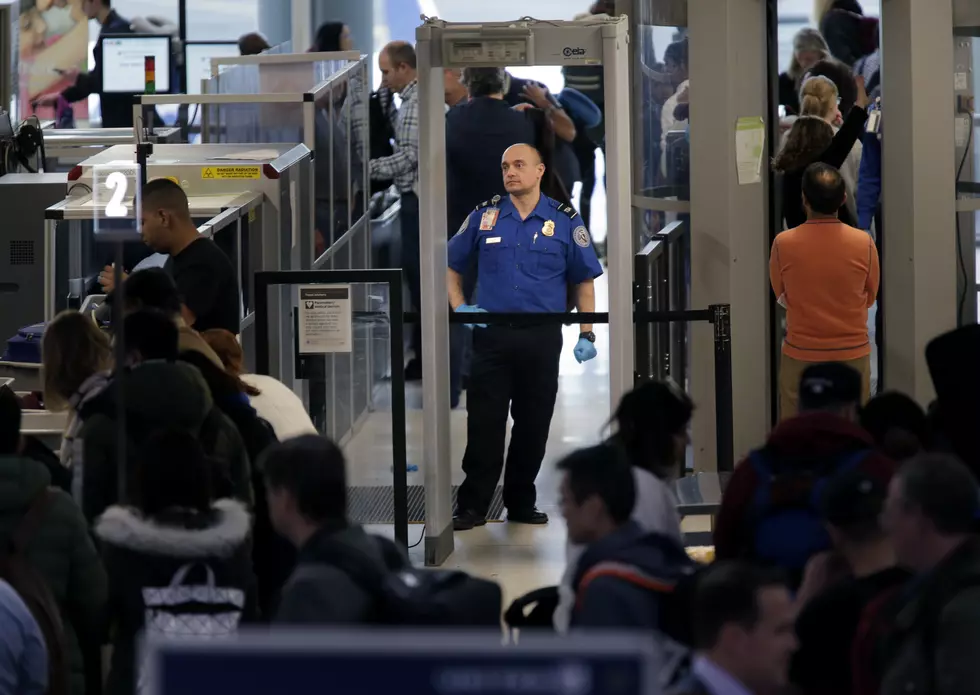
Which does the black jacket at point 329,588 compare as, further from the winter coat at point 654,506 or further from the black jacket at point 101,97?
the black jacket at point 101,97

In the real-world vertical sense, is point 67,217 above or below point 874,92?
below

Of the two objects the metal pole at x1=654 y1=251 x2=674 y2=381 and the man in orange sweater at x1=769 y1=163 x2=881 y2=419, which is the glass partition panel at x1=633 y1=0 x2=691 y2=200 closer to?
the metal pole at x1=654 y1=251 x2=674 y2=381

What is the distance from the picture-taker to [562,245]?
6785 mm

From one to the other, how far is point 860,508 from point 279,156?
4.73 m

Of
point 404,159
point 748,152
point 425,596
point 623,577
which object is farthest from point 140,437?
point 404,159

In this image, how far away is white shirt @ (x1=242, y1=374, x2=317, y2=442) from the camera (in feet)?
16.5

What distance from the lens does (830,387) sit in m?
4.19

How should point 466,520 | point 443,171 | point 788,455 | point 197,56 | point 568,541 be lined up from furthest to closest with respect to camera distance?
point 197,56 → point 466,520 → point 443,171 → point 788,455 → point 568,541

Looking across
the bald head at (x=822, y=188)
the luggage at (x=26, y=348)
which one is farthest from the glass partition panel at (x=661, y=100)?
the luggage at (x=26, y=348)

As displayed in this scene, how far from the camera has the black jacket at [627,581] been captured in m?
3.11

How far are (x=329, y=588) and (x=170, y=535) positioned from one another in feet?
1.54

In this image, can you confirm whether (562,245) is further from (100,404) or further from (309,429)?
(100,404)

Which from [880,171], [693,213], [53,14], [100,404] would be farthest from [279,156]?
[53,14]

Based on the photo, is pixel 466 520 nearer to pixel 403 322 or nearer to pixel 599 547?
pixel 403 322
